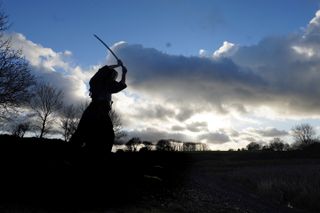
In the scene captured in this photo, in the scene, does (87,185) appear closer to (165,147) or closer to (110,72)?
(110,72)

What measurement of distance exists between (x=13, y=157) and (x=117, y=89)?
2936 mm

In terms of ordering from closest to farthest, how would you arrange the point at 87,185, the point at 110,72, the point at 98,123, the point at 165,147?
the point at 87,185, the point at 98,123, the point at 110,72, the point at 165,147

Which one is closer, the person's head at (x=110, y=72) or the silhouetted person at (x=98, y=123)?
the silhouetted person at (x=98, y=123)

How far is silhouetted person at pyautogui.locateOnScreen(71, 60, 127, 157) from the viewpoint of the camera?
1034 cm

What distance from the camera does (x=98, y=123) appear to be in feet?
33.9

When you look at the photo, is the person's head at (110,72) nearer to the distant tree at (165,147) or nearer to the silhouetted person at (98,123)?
the silhouetted person at (98,123)

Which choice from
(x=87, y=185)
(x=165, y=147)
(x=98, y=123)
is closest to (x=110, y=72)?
(x=98, y=123)

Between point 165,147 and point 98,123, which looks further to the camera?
point 165,147

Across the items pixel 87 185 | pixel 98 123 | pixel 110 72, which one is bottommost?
pixel 87 185

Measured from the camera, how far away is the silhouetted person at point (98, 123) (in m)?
10.3

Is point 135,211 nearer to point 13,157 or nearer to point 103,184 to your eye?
point 103,184

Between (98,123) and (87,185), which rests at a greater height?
(98,123)

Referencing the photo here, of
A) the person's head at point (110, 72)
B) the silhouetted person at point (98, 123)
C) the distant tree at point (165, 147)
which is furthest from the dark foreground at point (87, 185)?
the distant tree at point (165, 147)

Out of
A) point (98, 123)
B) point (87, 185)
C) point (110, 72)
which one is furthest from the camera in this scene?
point (110, 72)
